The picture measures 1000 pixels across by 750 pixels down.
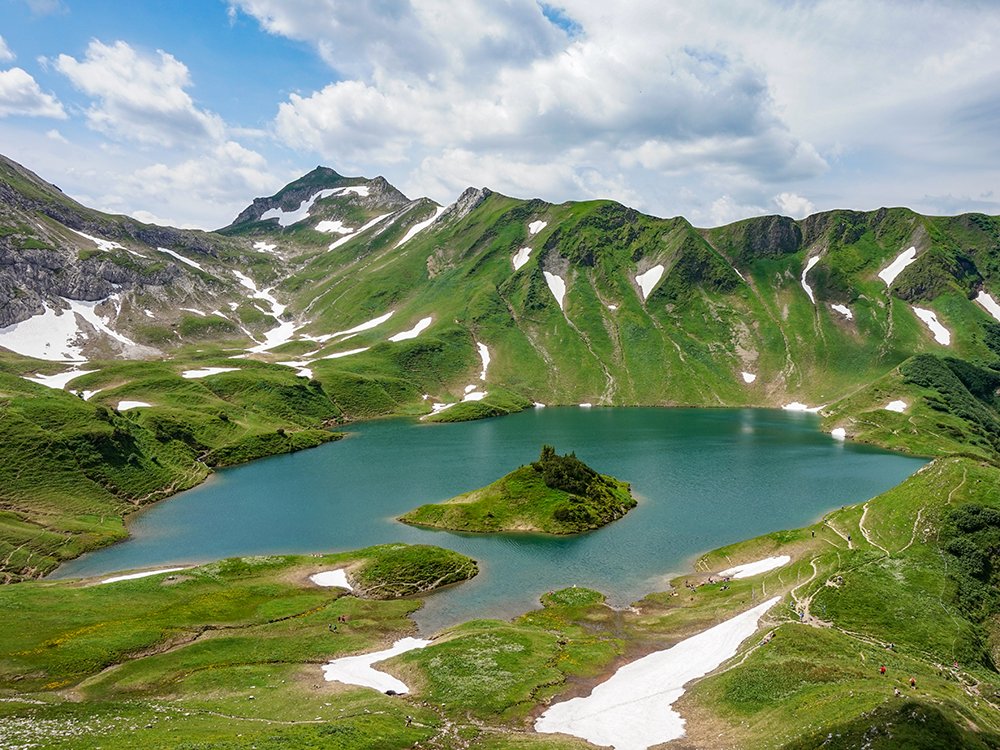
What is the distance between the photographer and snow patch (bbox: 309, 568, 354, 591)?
67000mm

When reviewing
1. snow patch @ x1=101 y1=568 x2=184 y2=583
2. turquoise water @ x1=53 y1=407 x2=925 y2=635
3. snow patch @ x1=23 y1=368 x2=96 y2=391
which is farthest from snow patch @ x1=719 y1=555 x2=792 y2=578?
snow patch @ x1=23 y1=368 x2=96 y2=391

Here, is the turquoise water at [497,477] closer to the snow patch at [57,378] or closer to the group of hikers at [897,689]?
the group of hikers at [897,689]

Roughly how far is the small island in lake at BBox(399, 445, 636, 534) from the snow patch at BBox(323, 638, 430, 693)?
1335 inches

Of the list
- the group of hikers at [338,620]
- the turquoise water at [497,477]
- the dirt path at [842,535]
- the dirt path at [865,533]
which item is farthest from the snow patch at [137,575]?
the dirt path at [865,533]

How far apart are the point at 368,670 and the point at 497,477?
67526 mm

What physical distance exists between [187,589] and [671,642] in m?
52.5

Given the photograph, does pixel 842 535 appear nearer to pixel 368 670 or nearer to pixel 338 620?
pixel 368 670

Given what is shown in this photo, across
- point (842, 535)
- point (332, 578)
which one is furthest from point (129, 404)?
point (842, 535)

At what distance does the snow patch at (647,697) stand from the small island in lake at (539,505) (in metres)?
35.7

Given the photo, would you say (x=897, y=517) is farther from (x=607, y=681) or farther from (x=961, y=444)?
(x=961, y=444)

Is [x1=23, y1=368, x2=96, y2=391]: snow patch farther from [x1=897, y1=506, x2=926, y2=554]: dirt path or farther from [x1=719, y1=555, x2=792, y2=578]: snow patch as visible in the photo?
[x1=897, y1=506, x2=926, y2=554]: dirt path

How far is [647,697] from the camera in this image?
41594mm

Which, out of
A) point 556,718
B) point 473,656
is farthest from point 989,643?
point 473,656

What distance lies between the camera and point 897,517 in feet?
213
